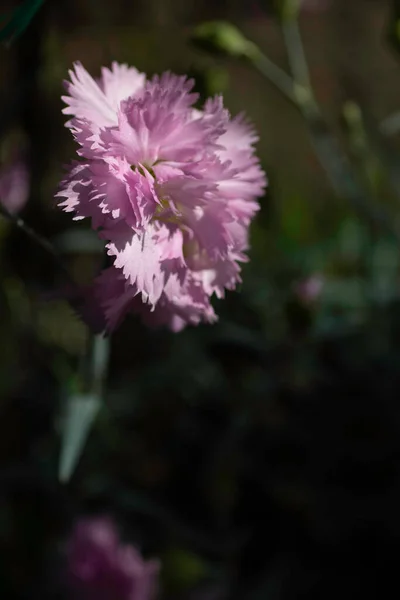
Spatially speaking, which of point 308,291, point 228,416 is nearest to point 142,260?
point 308,291

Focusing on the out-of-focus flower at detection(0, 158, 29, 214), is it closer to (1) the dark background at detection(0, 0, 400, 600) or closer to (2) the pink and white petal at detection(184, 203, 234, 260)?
(1) the dark background at detection(0, 0, 400, 600)

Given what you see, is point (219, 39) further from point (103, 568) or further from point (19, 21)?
point (103, 568)

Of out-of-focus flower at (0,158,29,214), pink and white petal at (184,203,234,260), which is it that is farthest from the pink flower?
out-of-focus flower at (0,158,29,214)

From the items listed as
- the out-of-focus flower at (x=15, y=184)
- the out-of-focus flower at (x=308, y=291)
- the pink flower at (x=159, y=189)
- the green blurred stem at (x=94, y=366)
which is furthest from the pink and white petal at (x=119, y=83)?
the out-of-focus flower at (x=15, y=184)

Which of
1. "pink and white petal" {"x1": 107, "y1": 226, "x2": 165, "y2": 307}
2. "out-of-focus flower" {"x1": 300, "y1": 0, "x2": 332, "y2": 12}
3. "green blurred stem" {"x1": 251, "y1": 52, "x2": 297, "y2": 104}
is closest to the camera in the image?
"pink and white petal" {"x1": 107, "y1": 226, "x2": 165, "y2": 307}

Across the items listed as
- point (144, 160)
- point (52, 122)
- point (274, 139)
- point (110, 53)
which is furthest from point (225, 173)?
point (274, 139)
